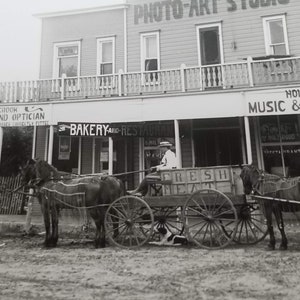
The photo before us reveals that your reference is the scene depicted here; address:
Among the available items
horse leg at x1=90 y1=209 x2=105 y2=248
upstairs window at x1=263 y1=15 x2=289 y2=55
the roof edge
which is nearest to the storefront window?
upstairs window at x1=263 y1=15 x2=289 y2=55

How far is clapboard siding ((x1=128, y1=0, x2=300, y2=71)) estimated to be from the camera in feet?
47.6

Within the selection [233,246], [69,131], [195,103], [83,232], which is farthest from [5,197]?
[233,246]

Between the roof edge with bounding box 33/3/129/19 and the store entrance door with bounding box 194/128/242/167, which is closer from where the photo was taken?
the store entrance door with bounding box 194/128/242/167

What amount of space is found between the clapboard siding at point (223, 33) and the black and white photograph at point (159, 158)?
0.16 feet

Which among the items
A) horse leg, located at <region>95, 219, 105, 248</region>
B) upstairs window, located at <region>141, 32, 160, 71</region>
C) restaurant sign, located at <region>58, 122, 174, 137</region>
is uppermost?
upstairs window, located at <region>141, 32, 160, 71</region>

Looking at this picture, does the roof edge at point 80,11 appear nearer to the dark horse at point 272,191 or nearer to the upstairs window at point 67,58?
the upstairs window at point 67,58

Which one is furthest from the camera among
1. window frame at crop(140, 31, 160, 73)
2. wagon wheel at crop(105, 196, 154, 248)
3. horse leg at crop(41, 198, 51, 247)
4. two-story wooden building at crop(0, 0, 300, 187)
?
window frame at crop(140, 31, 160, 73)

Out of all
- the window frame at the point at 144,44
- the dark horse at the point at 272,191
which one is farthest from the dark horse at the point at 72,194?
the window frame at the point at 144,44

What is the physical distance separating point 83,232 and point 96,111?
5.17 metres

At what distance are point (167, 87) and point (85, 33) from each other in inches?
218

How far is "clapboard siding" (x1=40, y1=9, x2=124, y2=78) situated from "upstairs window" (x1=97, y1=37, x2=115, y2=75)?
0.64ft

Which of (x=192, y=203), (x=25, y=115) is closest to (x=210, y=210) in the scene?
(x=192, y=203)

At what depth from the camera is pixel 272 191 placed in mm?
7805

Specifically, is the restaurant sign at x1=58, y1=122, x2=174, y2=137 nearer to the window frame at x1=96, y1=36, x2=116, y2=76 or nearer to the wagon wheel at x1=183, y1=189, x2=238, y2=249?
the window frame at x1=96, y1=36, x2=116, y2=76
